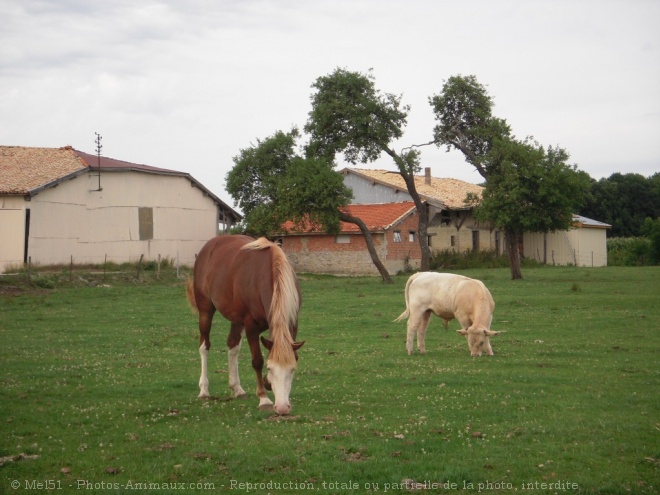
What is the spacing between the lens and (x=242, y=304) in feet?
35.4

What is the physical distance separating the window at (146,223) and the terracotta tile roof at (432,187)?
19.1 m

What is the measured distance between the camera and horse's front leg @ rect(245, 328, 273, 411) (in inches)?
397

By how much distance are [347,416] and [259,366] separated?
5.07 ft

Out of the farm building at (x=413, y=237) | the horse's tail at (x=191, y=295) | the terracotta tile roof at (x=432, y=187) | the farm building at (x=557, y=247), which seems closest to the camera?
the horse's tail at (x=191, y=295)

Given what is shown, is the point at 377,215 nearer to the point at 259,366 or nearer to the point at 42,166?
the point at 42,166

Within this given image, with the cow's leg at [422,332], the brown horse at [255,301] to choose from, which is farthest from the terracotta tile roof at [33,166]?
the brown horse at [255,301]

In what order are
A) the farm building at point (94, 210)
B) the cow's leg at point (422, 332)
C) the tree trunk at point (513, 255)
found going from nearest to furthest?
the cow's leg at point (422, 332), the farm building at point (94, 210), the tree trunk at point (513, 255)

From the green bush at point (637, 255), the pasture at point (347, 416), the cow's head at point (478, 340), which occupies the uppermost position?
the green bush at point (637, 255)

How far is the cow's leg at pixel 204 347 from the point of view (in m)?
11.3

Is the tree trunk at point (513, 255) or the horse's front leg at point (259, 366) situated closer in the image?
the horse's front leg at point (259, 366)

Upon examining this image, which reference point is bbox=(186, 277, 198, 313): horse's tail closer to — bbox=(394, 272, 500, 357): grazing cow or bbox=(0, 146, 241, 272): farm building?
bbox=(394, 272, 500, 357): grazing cow

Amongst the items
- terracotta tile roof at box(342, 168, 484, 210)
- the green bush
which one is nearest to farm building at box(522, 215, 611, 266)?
the green bush

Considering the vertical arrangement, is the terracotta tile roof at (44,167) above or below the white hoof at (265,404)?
above

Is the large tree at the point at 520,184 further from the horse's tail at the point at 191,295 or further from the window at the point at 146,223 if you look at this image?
the horse's tail at the point at 191,295
